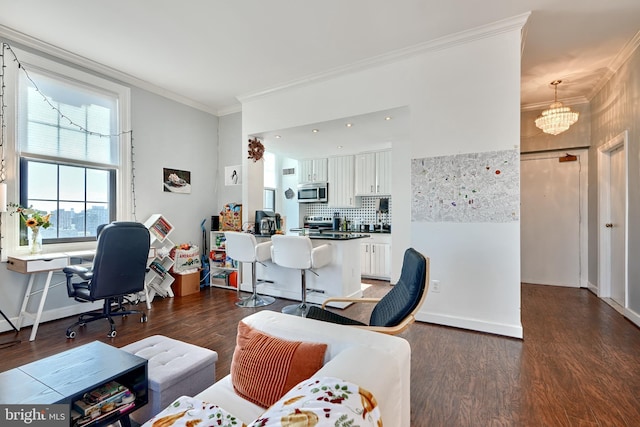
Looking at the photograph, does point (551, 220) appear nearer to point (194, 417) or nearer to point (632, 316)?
point (632, 316)

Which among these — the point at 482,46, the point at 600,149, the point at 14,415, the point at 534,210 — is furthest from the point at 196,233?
the point at 600,149

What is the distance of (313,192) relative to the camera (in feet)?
21.0

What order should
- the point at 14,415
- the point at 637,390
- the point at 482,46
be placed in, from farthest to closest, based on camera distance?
the point at 482,46
the point at 637,390
the point at 14,415

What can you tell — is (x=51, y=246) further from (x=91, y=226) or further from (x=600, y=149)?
(x=600, y=149)

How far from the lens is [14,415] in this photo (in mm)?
1050

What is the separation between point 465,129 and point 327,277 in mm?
2358

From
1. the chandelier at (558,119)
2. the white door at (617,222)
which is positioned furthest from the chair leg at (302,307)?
the white door at (617,222)

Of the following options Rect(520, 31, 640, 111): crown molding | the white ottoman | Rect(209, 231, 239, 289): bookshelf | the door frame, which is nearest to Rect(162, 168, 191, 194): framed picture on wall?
Rect(209, 231, 239, 289): bookshelf

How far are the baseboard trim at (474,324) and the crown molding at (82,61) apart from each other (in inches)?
188

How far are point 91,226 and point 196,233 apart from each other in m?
1.52

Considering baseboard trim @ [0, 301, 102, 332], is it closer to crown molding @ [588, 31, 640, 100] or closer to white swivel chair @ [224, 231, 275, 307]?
white swivel chair @ [224, 231, 275, 307]

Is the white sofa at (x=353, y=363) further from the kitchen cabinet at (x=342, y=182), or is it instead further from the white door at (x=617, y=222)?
the kitchen cabinet at (x=342, y=182)

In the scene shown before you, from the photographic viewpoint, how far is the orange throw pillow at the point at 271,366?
1.13 metres

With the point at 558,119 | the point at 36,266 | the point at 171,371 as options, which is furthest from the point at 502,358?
the point at 36,266
